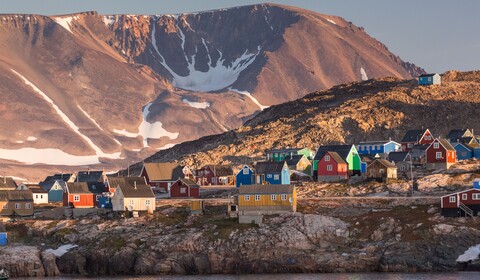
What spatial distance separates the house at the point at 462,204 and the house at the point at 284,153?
53.8m

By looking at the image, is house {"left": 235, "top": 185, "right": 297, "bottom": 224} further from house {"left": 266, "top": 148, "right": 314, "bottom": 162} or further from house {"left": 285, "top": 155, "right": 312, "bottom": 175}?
house {"left": 266, "top": 148, "right": 314, "bottom": 162}

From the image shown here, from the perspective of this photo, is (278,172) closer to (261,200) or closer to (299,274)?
(261,200)

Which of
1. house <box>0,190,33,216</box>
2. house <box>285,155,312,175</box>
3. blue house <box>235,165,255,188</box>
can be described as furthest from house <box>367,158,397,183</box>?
house <box>0,190,33,216</box>

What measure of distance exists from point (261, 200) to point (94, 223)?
19460 mm

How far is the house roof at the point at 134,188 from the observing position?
429 ft

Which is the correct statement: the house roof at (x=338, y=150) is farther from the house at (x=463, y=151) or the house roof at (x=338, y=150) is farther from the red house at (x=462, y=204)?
the red house at (x=462, y=204)

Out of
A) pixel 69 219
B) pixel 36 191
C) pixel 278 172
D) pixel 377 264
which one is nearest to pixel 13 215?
pixel 69 219

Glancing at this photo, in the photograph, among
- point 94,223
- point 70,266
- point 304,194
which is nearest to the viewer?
point 70,266

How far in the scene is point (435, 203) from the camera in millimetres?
118812

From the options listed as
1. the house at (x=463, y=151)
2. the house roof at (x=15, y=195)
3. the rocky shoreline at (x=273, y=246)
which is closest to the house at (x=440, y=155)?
the house at (x=463, y=151)

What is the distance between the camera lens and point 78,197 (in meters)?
137

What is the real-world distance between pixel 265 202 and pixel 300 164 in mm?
35325

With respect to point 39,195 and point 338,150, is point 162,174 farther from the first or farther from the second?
point 338,150

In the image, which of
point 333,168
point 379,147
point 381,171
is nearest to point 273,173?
point 333,168
